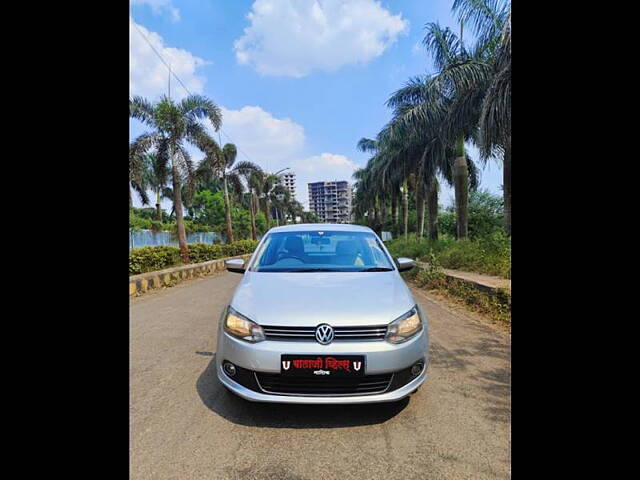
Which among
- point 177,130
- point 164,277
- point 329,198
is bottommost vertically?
point 164,277

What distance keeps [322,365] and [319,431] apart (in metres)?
0.49

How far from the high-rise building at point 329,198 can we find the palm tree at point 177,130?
118 m

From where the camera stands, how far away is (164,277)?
9875mm

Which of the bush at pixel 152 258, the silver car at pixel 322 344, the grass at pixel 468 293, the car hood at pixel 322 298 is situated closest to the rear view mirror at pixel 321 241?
Result: the car hood at pixel 322 298

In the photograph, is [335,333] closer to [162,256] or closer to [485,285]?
[485,285]

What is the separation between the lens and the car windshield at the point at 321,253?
3.28m

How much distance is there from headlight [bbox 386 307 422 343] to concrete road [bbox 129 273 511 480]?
613 millimetres

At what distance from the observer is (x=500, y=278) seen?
7035 millimetres

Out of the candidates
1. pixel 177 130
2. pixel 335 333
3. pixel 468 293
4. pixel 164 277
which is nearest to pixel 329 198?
pixel 177 130

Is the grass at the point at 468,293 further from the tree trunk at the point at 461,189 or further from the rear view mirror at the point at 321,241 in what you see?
the tree trunk at the point at 461,189
